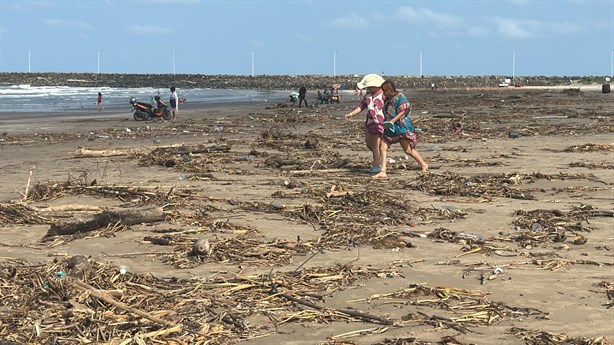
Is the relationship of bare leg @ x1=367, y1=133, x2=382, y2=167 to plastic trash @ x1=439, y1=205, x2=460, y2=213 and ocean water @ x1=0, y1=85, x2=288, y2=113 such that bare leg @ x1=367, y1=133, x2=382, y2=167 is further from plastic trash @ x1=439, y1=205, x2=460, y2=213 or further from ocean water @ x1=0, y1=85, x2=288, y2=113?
ocean water @ x1=0, y1=85, x2=288, y2=113

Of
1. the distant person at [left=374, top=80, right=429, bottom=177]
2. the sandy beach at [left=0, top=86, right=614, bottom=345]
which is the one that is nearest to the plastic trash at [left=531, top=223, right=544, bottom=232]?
the sandy beach at [left=0, top=86, right=614, bottom=345]

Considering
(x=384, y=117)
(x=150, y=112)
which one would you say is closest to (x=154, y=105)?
(x=150, y=112)

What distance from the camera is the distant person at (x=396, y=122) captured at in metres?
10.7

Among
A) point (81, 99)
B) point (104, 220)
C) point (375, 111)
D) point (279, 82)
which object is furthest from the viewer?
point (279, 82)

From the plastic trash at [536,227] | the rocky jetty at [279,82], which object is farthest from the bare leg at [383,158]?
the rocky jetty at [279,82]

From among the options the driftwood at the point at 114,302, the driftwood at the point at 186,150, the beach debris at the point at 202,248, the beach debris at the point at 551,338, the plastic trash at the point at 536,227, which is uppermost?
the driftwood at the point at 186,150

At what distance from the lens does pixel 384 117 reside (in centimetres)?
1088

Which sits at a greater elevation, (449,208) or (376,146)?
(376,146)

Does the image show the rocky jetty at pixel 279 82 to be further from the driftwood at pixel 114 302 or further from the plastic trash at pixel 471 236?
the driftwood at pixel 114 302

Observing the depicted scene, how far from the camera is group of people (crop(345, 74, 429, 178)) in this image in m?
10.7

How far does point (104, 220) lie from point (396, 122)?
17.6 ft

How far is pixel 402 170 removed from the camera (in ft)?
37.1

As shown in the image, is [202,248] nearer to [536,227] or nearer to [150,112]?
[536,227]

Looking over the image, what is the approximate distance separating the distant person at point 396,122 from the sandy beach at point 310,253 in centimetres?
51
